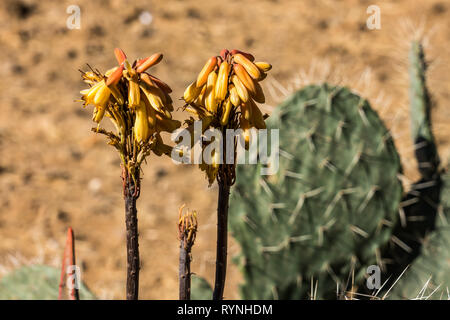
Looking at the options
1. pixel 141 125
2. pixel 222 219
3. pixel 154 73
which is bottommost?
pixel 222 219

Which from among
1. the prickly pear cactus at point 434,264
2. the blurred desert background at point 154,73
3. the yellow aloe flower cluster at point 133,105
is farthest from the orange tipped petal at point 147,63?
the blurred desert background at point 154,73

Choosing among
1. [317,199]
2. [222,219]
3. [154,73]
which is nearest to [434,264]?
[317,199]

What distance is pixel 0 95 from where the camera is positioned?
141 inches

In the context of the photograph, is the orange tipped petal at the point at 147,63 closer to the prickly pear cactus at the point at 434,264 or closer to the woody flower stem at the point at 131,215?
the woody flower stem at the point at 131,215

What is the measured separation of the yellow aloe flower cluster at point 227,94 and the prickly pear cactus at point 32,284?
0.77 metres

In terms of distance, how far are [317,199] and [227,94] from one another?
0.80 metres

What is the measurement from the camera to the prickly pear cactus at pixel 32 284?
156 centimetres

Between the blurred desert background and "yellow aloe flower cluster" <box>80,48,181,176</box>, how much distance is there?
1559 millimetres

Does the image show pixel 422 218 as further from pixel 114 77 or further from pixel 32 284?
pixel 114 77

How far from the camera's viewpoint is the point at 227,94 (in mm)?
914

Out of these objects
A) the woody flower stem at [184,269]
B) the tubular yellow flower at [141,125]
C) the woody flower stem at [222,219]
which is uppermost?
the tubular yellow flower at [141,125]

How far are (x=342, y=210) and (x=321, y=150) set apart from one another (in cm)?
17

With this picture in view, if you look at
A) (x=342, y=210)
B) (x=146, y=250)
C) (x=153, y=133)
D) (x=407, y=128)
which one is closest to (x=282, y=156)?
(x=342, y=210)
